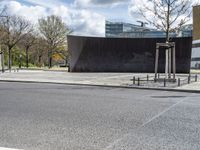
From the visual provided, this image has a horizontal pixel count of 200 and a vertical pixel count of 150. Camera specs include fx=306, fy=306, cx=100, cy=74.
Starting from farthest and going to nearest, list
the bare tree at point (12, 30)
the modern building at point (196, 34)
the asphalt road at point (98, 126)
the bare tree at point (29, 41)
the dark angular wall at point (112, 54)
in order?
the modern building at point (196, 34), the bare tree at point (29, 41), the bare tree at point (12, 30), the dark angular wall at point (112, 54), the asphalt road at point (98, 126)

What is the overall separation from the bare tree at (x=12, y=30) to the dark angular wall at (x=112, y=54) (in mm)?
11222

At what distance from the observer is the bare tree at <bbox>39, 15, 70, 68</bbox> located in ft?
201

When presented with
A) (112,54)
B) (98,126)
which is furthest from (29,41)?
(98,126)

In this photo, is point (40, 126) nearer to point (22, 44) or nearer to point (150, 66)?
point (150, 66)

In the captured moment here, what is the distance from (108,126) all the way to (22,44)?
55223 millimetres

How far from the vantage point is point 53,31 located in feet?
202

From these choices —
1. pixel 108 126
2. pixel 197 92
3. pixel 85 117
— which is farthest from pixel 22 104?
pixel 197 92

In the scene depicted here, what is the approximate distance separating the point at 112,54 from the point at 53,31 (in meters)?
28.4

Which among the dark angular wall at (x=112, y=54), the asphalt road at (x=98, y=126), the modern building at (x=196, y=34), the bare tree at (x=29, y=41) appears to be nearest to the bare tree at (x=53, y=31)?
the bare tree at (x=29, y=41)

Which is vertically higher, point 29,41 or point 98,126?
point 29,41

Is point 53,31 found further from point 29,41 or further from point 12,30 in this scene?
point 12,30

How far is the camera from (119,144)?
5.77 metres

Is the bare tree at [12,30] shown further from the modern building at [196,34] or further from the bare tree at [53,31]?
the modern building at [196,34]

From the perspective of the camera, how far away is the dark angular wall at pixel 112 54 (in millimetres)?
34906
